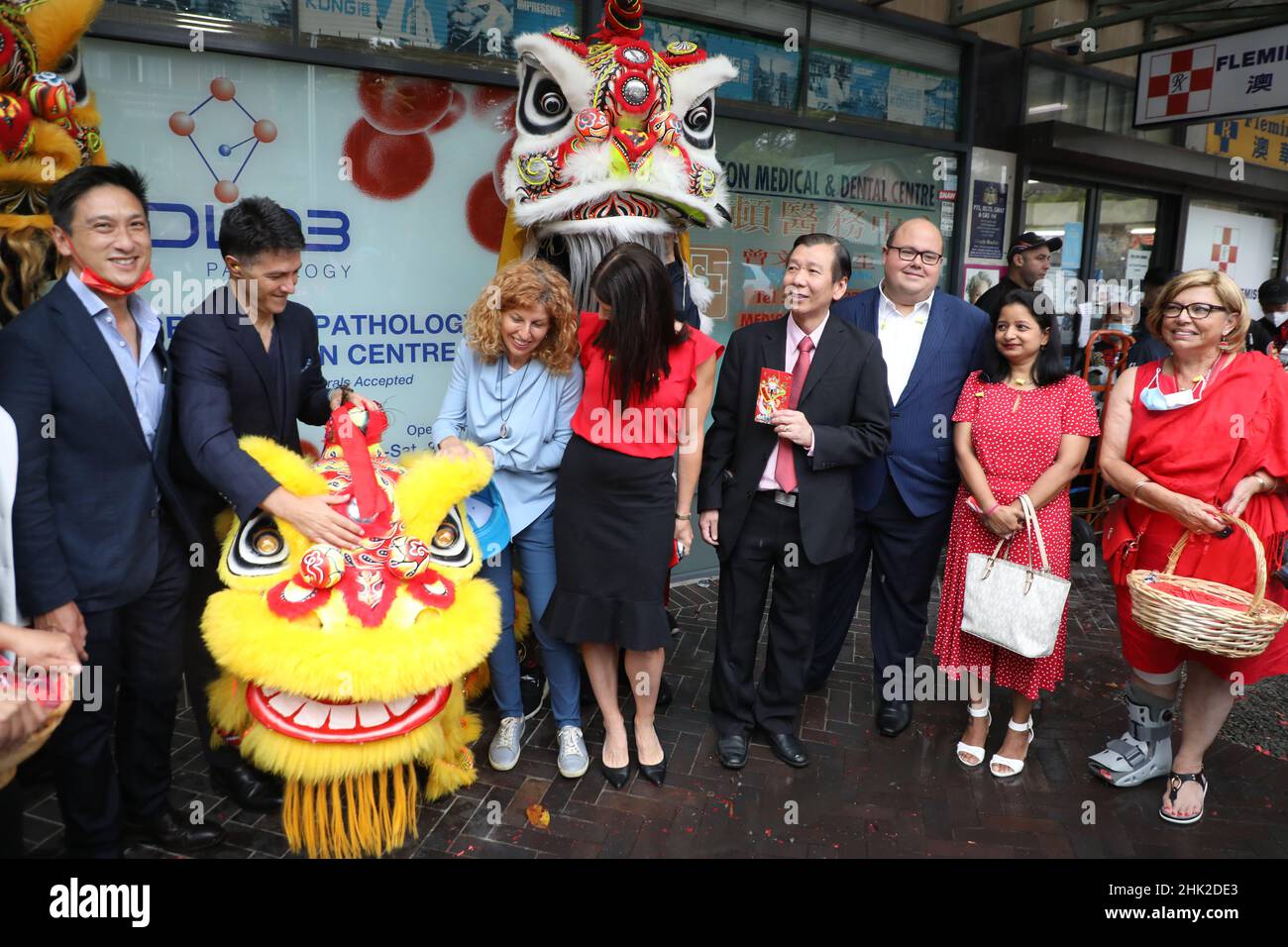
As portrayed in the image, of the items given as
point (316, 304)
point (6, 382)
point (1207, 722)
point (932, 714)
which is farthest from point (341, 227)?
point (1207, 722)

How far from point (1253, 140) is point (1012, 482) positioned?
8713 mm

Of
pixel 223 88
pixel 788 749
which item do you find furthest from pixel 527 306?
pixel 223 88

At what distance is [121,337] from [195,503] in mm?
595

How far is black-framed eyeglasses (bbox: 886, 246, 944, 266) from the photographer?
3.57 meters

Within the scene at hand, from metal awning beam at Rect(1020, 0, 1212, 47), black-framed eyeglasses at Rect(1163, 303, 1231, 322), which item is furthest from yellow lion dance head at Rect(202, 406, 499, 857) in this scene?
metal awning beam at Rect(1020, 0, 1212, 47)

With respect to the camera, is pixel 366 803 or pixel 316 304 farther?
pixel 316 304

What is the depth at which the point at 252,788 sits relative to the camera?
124 inches

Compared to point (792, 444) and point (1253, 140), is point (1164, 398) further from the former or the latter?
point (1253, 140)

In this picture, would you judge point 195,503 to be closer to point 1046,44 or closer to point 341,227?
point 341,227

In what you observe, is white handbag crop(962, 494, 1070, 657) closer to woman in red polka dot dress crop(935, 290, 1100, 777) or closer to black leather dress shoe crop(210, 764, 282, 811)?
woman in red polka dot dress crop(935, 290, 1100, 777)

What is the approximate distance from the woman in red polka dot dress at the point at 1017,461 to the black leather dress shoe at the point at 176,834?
2904mm

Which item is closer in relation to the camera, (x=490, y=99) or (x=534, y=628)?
(x=534, y=628)

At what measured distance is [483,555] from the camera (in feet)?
10.4

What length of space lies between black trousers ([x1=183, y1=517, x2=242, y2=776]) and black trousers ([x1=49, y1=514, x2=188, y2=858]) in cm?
16
